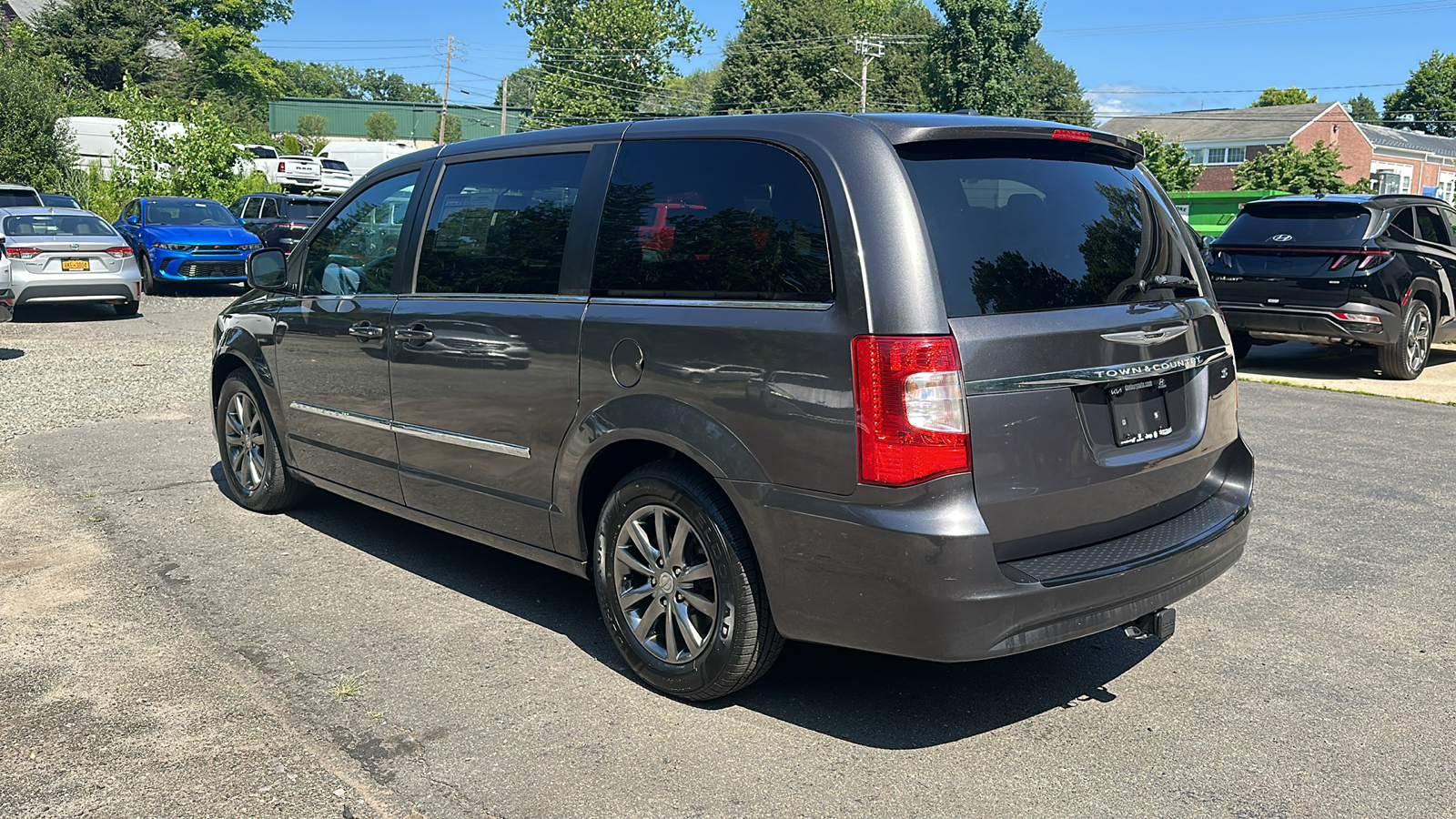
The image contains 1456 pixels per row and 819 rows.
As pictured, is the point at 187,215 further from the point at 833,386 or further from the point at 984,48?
the point at 984,48

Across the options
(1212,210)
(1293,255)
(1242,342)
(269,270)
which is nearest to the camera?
(269,270)

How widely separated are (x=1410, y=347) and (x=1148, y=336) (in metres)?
9.49

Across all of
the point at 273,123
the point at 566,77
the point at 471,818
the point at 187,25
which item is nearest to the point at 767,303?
the point at 471,818

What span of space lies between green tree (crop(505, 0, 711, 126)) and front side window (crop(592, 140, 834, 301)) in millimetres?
72855

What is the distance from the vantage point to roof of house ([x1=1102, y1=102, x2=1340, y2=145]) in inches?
2489

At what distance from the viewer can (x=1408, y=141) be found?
69688mm

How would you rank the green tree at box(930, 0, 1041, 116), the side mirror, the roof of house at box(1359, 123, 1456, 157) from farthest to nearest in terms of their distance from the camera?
the roof of house at box(1359, 123, 1456, 157) → the green tree at box(930, 0, 1041, 116) → the side mirror

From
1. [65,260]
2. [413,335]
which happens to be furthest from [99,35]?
[413,335]

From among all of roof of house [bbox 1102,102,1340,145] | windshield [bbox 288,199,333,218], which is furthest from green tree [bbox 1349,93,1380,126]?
windshield [bbox 288,199,333,218]

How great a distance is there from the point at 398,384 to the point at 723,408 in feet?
6.19

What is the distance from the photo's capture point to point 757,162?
3771mm

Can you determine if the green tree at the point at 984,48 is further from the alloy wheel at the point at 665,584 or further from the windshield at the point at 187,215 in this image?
the alloy wheel at the point at 665,584

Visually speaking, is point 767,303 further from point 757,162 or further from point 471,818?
point 471,818

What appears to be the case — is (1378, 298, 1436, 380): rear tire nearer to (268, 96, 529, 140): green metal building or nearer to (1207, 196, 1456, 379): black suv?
(1207, 196, 1456, 379): black suv
